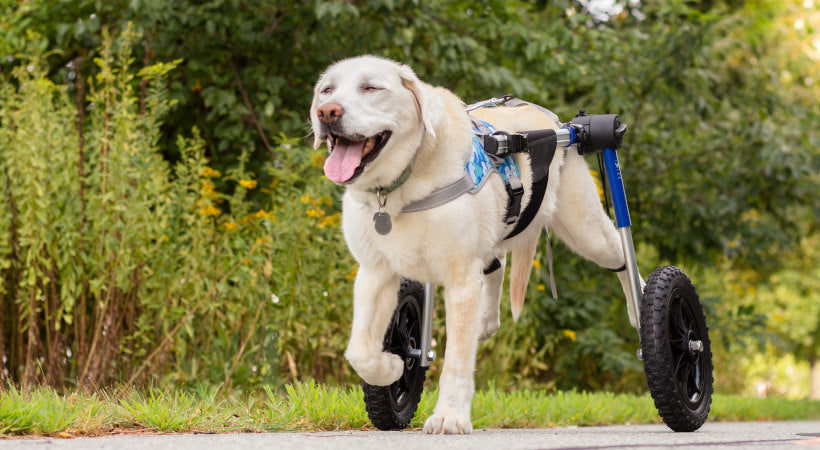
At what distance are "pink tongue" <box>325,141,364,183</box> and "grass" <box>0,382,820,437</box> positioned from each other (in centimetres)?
128

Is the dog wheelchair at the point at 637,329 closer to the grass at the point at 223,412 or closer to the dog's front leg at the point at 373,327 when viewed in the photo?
the dog's front leg at the point at 373,327

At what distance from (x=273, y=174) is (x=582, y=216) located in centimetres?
233

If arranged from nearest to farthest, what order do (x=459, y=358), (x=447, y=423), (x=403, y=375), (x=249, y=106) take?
1. (x=447, y=423)
2. (x=459, y=358)
3. (x=403, y=375)
4. (x=249, y=106)

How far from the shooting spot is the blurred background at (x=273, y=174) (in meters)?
5.65

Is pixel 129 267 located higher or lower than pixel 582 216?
lower

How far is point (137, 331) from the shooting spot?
18.6 ft

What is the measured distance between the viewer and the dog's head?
3510 millimetres

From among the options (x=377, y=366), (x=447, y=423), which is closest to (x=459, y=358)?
(x=447, y=423)

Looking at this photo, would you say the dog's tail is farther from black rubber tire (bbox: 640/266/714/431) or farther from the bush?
the bush

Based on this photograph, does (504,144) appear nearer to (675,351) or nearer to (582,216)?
(582,216)

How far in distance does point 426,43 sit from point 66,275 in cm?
386

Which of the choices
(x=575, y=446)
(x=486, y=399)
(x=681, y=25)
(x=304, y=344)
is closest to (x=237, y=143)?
(x=304, y=344)

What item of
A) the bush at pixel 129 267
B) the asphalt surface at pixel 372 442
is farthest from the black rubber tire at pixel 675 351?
the bush at pixel 129 267

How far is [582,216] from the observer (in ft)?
15.8
